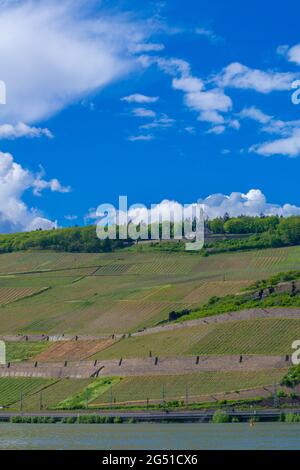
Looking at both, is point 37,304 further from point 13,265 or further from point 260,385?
point 260,385

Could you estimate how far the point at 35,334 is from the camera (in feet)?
453

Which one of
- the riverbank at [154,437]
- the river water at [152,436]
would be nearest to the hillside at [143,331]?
the river water at [152,436]

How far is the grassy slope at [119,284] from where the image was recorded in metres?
140

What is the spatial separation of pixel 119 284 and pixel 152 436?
86.8 meters

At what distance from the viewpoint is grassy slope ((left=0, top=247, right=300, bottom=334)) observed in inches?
5497

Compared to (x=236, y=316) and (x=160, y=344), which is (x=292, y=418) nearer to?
(x=160, y=344)

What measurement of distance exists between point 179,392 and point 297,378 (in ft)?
39.6

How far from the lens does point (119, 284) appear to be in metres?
160

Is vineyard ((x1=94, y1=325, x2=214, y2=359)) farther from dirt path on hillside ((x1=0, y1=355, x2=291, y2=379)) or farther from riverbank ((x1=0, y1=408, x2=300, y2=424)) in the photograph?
riverbank ((x1=0, y1=408, x2=300, y2=424))

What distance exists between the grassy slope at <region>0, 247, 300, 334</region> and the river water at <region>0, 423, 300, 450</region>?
154 ft

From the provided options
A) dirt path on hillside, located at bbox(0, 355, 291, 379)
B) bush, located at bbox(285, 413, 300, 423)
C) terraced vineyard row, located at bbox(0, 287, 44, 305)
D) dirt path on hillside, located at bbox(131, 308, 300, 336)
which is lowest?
bush, located at bbox(285, 413, 300, 423)

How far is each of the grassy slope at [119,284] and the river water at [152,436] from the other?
46881mm

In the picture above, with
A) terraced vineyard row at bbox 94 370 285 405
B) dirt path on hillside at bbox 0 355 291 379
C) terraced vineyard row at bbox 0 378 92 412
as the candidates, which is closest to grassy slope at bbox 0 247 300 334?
dirt path on hillside at bbox 0 355 291 379
